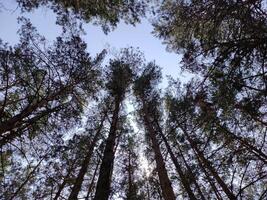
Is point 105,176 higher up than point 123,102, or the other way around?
point 123,102

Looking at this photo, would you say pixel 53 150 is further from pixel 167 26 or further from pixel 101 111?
pixel 167 26

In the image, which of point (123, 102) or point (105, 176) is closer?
point (105, 176)

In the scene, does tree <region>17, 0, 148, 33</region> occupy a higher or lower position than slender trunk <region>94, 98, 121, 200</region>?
higher

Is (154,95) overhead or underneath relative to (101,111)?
overhead

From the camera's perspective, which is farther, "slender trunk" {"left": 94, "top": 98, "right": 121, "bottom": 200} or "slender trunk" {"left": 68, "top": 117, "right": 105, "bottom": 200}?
"slender trunk" {"left": 68, "top": 117, "right": 105, "bottom": 200}

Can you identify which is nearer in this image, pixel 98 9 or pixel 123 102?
pixel 98 9

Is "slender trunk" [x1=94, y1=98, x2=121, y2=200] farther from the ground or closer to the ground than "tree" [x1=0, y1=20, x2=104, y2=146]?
closer to the ground

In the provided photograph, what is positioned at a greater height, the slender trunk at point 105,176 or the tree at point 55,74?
the tree at point 55,74

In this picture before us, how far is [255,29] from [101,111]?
9394 millimetres

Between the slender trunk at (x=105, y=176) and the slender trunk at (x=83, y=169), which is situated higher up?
the slender trunk at (x=83, y=169)

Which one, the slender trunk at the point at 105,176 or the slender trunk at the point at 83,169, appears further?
the slender trunk at the point at 83,169

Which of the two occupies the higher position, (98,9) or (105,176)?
(98,9)

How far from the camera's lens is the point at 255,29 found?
4.98m

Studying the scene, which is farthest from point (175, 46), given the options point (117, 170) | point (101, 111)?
point (117, 170)
